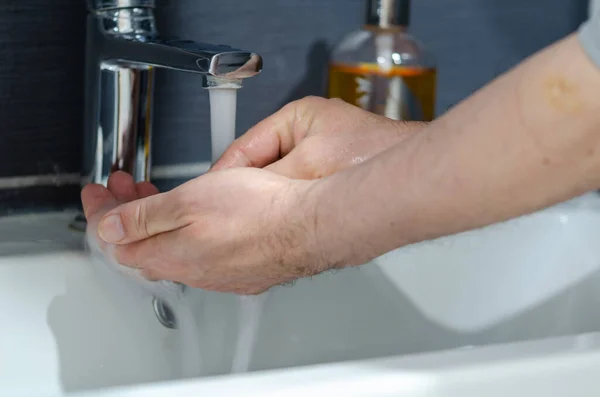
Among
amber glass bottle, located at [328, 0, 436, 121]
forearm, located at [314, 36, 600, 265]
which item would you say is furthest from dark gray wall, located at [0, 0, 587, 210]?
forearm, located at [314, 36, 600, 265]

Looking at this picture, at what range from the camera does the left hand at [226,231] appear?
439mm

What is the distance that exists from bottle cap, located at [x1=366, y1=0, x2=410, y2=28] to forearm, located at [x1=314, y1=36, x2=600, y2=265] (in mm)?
247

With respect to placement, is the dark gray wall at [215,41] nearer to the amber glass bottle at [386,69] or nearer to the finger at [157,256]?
the amber glass bottle at [386,69]

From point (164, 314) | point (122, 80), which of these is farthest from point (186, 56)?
point (164, 314)

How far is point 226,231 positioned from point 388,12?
265mm

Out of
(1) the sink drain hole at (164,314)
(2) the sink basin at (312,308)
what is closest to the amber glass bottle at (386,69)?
(2) the sink basin at (312,308)

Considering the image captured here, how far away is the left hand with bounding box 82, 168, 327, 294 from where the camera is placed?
439 mm

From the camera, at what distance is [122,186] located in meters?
0.57

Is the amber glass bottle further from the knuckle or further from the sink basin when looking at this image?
the knuckle

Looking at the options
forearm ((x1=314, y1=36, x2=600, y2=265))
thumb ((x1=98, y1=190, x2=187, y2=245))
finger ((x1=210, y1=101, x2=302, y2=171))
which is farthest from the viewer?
finger ((x1=210, y1=101, x2=302, y2=171))

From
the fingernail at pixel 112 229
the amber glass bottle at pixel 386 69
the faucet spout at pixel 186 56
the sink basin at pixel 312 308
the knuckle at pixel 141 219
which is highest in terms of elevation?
the faucet spout at pixel 186 56

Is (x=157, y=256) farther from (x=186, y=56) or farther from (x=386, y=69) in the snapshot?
(x=386, y=69)

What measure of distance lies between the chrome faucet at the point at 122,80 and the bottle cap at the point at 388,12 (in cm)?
17

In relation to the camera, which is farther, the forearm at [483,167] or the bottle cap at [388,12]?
the bottle cap at [388,12]
